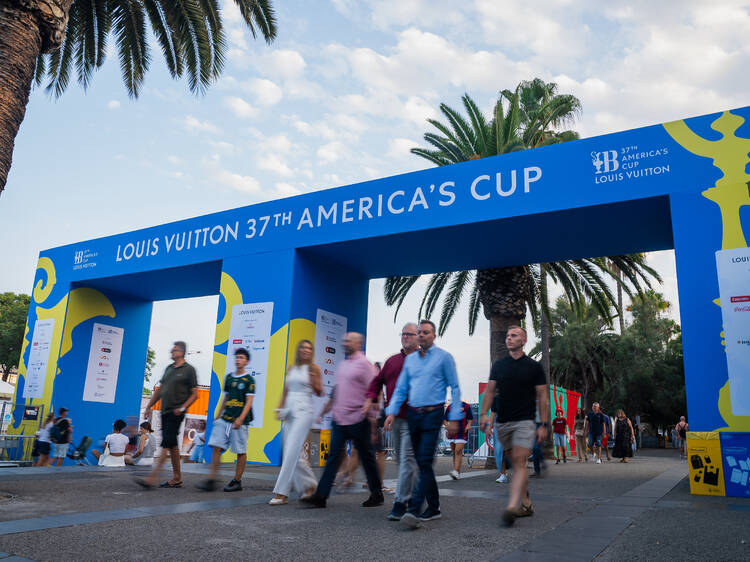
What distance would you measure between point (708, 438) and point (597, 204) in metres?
3.43

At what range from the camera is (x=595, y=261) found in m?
15.6

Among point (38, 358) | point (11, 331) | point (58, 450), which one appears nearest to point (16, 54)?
point (58, 450)

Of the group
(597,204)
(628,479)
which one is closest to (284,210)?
(597,204)

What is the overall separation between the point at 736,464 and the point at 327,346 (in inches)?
290

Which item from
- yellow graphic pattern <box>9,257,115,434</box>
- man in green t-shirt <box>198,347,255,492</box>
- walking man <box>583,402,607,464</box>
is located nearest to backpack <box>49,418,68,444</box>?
yellow graphic pattern <box>9,257,115,434</box>

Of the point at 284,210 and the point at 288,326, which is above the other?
the point at 284,210

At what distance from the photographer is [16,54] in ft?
22.0

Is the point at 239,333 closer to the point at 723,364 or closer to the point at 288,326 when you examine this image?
the point at 288,326

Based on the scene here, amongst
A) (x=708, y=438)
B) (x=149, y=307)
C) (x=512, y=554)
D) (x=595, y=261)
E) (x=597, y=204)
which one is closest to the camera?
(x=512, y=554)

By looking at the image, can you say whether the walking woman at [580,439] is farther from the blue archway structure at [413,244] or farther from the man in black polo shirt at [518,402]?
the man in black polo shirt at [518,402]

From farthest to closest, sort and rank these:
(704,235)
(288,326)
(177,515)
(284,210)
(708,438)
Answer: (284,210) < (288,326) < (704,235) < (708,438) < (177,515)

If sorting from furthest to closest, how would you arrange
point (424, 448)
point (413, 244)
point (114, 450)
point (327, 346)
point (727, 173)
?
1. point (327, 346)
2. point (413, 244)
3. point (114, 450)
4. point (727, 173)
5. point (424, 448)

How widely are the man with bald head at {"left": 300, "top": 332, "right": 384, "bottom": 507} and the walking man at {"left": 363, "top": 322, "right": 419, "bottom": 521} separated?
123 mm

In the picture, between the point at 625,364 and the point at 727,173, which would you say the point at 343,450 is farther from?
the point at 625,364
